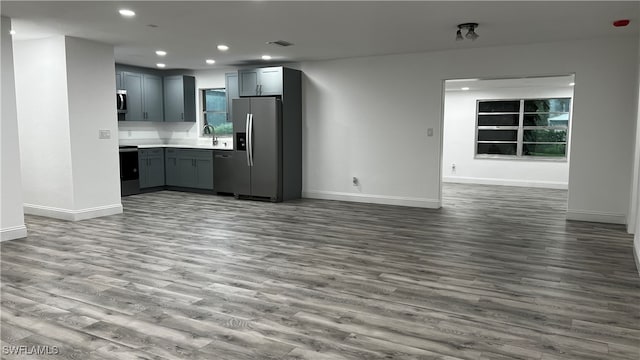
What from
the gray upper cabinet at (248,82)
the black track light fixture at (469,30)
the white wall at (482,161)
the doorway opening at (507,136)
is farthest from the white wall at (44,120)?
the white wall at (482,161)

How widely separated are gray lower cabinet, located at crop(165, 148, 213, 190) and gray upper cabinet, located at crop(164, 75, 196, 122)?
767 mm

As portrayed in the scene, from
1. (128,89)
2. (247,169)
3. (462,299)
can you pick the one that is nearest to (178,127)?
(128,89)

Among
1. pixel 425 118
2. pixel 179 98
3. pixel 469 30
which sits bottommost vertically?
pixel 425 118

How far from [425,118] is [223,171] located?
357cm

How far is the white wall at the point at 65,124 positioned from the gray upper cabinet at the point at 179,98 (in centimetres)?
265

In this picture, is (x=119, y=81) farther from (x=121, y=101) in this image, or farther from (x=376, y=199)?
(x=376, y=199)

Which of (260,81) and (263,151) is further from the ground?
(260,81)

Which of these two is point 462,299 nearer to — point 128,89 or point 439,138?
point 439,138

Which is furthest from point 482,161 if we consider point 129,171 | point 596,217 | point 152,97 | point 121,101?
point 121,101

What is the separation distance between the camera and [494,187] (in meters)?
9.96

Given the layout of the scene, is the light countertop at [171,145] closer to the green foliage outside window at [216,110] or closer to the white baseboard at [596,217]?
the green foliage outside window at [216,110]

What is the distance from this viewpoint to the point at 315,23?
4984 millimetres

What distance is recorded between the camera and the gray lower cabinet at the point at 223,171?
806 centimetres

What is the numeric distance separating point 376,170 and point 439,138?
1.15 metres
